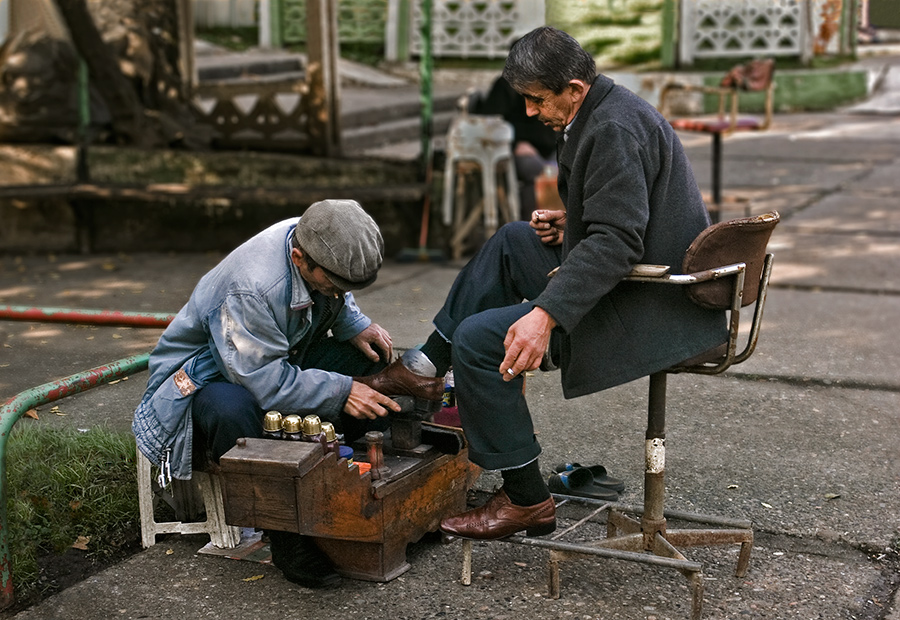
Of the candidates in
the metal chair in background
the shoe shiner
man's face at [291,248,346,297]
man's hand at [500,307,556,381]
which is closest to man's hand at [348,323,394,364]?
the shoe shiner

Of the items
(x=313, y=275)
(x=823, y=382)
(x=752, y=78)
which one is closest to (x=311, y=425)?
(x=313, y=275)

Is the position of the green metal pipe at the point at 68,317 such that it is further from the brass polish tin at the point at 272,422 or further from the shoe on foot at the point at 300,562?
the shoe on foot at the point at 300,562

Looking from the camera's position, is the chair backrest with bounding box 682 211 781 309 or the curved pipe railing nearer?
the chair backrest with bounding box 682 211 781 309

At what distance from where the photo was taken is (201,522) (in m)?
3.41

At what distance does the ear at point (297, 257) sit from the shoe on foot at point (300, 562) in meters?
0.77

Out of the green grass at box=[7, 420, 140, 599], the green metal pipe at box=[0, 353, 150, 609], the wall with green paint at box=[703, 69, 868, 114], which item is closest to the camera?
the green metal pipe at box=[0, 353, 150, 609]

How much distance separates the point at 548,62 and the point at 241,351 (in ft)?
3.84

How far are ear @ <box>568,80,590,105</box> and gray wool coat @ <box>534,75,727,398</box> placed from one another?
2cm

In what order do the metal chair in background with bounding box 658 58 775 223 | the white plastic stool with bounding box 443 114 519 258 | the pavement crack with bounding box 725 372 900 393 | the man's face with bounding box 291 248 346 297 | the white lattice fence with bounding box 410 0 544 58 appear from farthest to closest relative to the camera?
the white lattice fence with bounding box 410 0 544 58, the metal chair in background with bounding box 658 58 775 223, the white plastic stool with bounding box 443 114 519 258, the pavement crack with bounding box 725 372 900 393, the man's face with bounding box 291 248 346 297

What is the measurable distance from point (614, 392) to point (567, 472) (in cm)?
116

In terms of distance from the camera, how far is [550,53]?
2.90 meters

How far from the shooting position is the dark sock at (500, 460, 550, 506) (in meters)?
3.02

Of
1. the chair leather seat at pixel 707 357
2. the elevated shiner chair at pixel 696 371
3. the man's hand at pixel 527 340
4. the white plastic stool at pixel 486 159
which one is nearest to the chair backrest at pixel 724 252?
the elevated shiner chair at pixel 696 371

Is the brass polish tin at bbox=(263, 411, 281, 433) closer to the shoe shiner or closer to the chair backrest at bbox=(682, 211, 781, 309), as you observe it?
the shoe shiner
